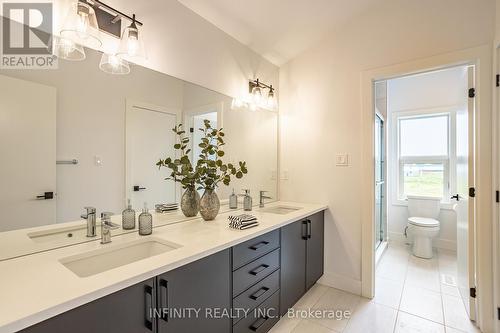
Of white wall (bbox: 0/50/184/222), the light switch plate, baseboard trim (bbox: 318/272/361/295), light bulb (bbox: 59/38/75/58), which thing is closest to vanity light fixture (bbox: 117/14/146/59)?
white wall (bbox: 0/50/184/222)

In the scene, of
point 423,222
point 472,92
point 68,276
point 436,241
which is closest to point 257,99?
point 472,92

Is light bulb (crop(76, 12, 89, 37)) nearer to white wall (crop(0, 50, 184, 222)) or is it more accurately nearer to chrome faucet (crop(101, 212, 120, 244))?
white wall (crop(0, 50, 184, 222))

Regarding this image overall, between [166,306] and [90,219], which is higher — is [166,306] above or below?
below

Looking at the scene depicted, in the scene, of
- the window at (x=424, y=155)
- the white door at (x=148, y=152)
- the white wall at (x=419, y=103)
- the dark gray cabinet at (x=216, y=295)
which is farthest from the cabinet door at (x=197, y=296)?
the window at (x=424, y=155)

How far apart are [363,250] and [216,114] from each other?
1855mm

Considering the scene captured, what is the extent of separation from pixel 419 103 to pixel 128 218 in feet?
13.7

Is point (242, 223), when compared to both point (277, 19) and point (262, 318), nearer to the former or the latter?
point (262, 318)

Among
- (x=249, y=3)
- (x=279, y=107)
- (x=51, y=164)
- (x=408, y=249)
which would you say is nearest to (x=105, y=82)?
(x=51, y=164)

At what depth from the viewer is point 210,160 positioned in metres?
1.97

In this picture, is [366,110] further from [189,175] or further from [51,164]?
[51,164]

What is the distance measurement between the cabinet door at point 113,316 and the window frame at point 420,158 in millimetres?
3986

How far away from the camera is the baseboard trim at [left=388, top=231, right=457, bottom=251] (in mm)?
3472

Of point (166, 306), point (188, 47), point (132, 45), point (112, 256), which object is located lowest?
point (166, 306)

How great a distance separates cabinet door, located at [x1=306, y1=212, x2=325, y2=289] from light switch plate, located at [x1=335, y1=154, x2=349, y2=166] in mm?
539
